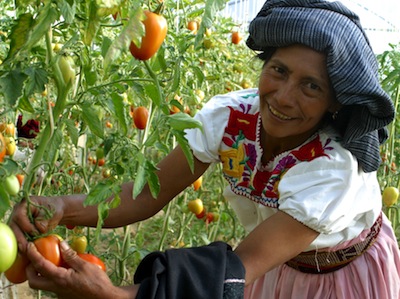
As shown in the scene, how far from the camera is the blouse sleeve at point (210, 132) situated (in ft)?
4.63

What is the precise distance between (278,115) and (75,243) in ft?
1.65

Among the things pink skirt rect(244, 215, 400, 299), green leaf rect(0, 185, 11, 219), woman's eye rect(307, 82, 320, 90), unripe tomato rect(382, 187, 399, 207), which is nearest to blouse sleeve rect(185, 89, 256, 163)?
woman's eye rect(307, 82, 320, 90)

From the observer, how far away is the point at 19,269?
921 millimetres

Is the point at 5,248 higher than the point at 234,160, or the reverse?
the point at 5,248

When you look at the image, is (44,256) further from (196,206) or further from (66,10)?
(196,206)

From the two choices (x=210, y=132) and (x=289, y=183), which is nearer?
(x=289, y=183)

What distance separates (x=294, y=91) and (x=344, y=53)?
0.40ft

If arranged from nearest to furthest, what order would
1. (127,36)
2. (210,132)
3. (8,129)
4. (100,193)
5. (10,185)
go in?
(127,36)
(10,185)
(100,193)
(210,132)
(8,129)

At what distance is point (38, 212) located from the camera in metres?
1.02

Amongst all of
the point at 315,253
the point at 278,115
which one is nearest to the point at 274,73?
the point at 278,115

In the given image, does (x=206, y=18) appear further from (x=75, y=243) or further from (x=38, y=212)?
(x=75, y=243)

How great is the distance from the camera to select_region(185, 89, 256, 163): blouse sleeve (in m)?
1.41

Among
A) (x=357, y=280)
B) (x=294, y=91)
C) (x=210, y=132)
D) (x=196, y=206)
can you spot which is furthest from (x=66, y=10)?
(x=196, y=206)

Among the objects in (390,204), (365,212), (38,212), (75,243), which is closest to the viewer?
(38,212)
